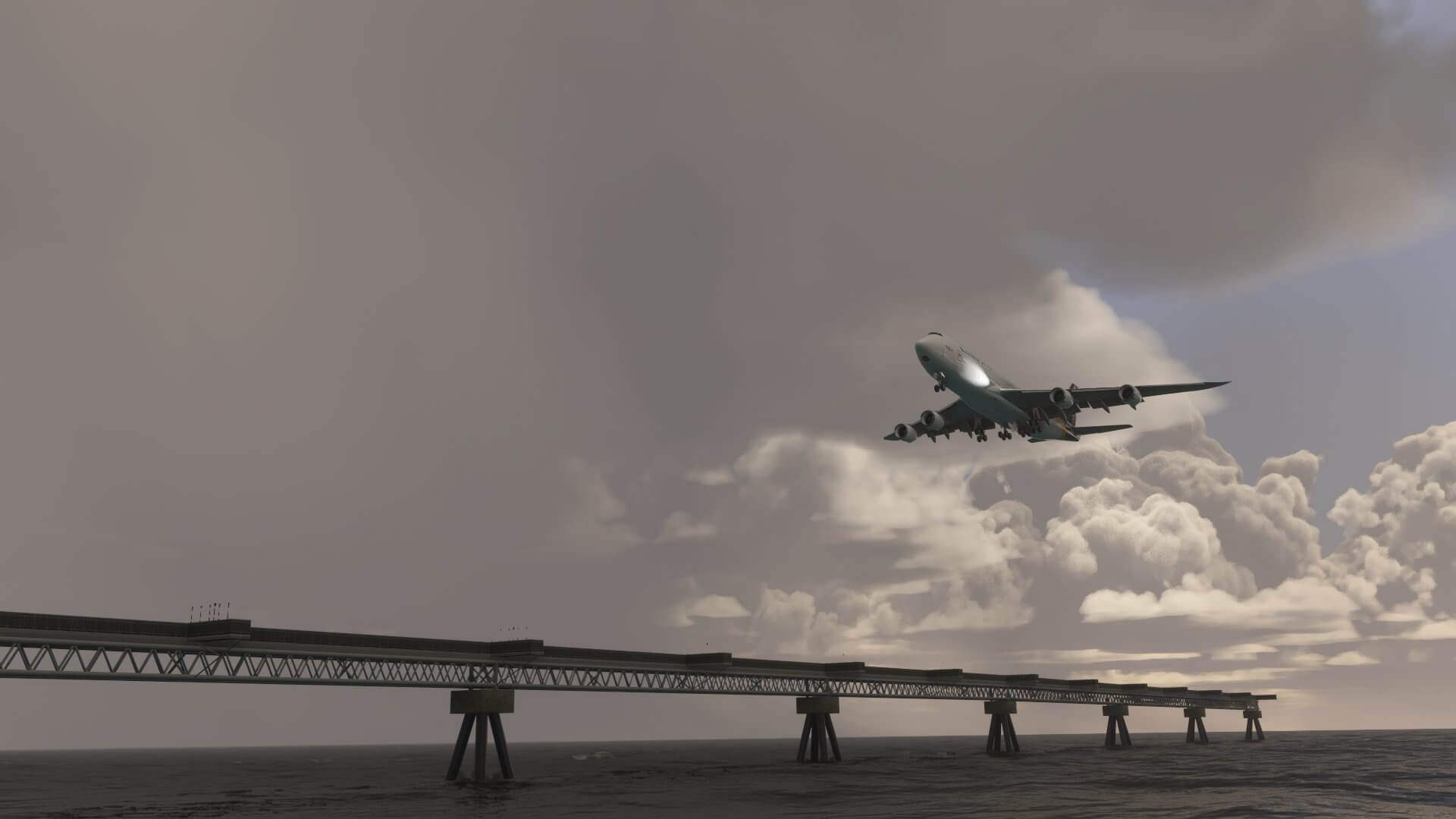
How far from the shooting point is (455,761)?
73812 millimetres

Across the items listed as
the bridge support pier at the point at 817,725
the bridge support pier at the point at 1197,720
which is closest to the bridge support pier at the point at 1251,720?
the bridge support pier at the point at 1197,720

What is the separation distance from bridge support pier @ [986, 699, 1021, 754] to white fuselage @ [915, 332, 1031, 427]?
216ft

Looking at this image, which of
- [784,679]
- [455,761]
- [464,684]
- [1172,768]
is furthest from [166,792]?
[1172,768]

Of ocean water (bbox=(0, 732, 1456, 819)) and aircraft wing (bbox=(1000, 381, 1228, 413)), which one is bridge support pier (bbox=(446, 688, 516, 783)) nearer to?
ocean water (bbox=(0, 732, 1456, 819))

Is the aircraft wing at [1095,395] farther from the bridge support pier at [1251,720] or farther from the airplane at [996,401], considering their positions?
the bridge support pier at [1251,720]

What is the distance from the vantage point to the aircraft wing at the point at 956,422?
67.5 m

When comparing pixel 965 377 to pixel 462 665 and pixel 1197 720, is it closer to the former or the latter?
pixel 462 665

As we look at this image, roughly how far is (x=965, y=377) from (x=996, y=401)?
366cm

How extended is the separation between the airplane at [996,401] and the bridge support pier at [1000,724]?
57942mm

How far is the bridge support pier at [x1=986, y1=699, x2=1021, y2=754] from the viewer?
394 ft

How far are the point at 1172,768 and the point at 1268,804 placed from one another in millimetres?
42060

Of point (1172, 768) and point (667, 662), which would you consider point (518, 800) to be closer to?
point (667, 662)

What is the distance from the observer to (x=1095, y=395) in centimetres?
6262

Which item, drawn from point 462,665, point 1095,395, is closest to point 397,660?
point 462,665
